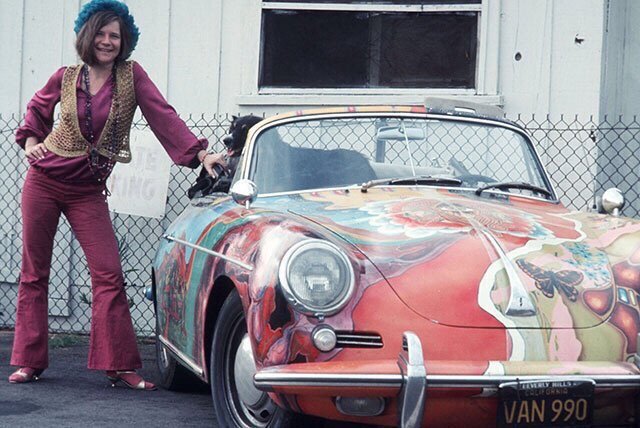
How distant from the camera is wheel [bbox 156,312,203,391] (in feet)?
18.0

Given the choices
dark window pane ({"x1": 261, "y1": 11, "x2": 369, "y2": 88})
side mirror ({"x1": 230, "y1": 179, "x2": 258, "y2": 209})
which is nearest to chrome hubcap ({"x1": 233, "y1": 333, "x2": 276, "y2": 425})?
side mirror ({"x1": 230, "y1": 179, "x2": 258, "y2": 209})

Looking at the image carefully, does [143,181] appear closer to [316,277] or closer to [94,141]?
[94,141]

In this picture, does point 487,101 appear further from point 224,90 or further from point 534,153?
point 534,153

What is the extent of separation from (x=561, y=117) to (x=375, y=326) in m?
4.18

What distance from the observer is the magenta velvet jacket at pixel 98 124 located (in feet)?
17.9

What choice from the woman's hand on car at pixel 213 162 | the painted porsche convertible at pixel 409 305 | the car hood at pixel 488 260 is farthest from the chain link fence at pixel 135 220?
the car hood at pixel 488 260

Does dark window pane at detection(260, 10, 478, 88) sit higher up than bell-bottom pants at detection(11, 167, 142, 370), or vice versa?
dark window pane at detection(260, 10, 478, 88)

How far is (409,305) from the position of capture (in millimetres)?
3521

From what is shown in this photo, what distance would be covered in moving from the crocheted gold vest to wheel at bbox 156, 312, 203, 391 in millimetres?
959

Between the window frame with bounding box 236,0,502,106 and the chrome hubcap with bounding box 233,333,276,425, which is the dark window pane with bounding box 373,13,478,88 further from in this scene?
the chrome hubcap with bounding box 233,333,276,425

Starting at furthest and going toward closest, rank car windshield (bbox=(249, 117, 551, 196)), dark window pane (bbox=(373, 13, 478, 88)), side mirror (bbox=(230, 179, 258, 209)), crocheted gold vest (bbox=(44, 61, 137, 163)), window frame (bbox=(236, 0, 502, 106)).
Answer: dark window pane (bbox=(373, 13, 478, 88)) → window frame (bbox=(236, 0, 502, 106)) → crocheted gold vest (bbox=(44, 61, 137, 163)) → car windshield (bbox=(249, 117, 551, 196)) → side mirror (bbox=(230, 179, 258, 209))

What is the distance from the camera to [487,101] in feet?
24.5

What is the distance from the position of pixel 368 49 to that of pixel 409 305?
175 inches

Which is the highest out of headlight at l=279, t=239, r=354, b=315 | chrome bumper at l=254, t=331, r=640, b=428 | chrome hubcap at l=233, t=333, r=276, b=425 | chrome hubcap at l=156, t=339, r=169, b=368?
headlight at l=279, t=239, r=354, b=315
